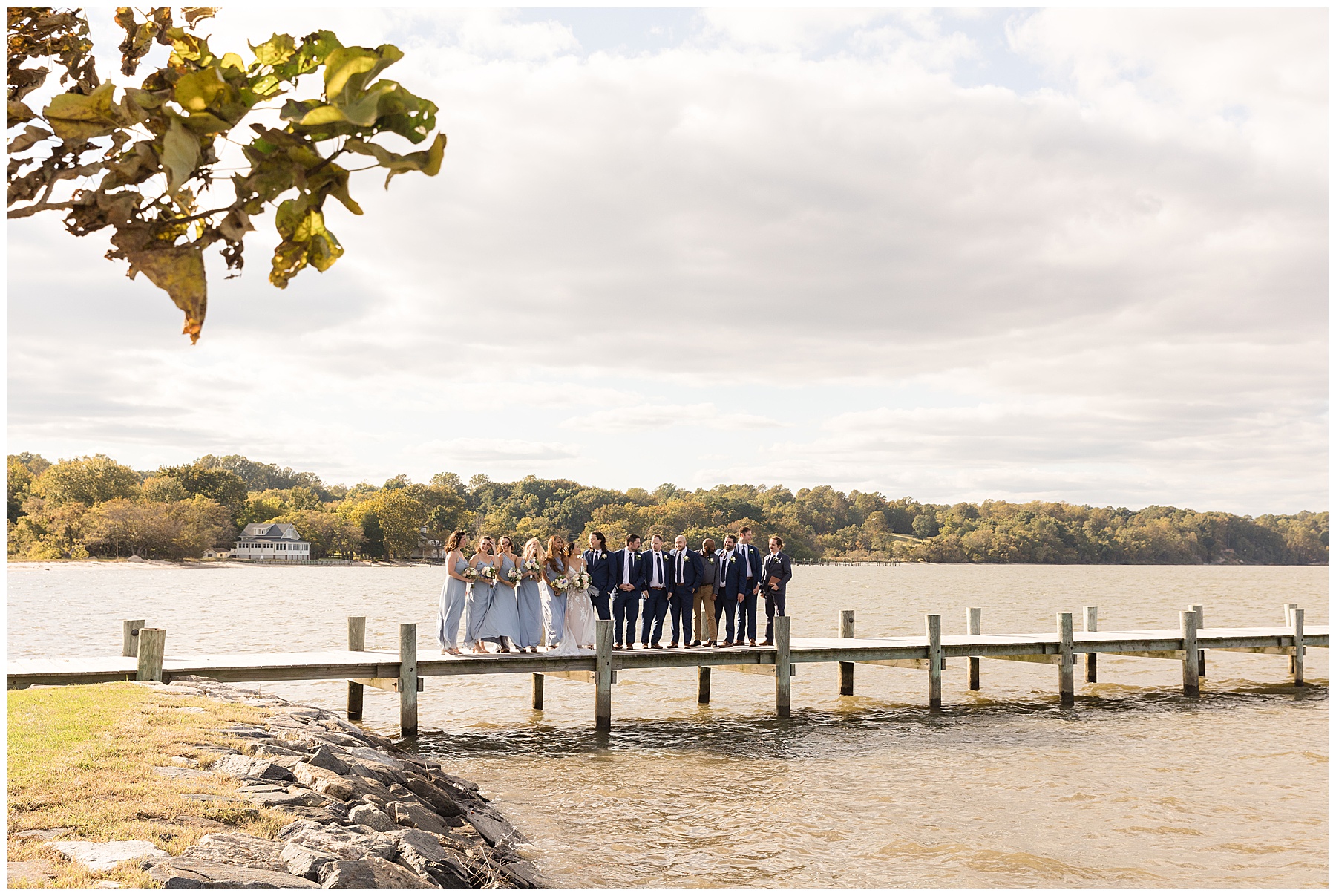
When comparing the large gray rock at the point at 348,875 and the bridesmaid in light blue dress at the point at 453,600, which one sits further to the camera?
the bridesmaid in light blue dress at the point at 453,600

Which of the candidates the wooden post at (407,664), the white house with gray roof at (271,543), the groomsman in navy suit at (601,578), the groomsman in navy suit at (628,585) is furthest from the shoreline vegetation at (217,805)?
the white house with gray roof at (271,543)

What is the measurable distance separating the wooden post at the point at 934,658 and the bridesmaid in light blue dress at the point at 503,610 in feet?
25.3

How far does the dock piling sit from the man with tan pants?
13448 mm

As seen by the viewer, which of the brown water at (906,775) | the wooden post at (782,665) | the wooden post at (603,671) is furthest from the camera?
the wooden post at (782,665)

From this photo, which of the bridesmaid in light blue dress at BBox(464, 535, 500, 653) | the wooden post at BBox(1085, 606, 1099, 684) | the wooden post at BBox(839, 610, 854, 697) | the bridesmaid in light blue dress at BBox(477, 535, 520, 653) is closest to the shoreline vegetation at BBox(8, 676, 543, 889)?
the bridesmaid in light blue dress at BBox(464, 535, 500, 653)

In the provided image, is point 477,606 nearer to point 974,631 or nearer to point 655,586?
point 655,586

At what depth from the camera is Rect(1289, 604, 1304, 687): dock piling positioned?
22797 mm

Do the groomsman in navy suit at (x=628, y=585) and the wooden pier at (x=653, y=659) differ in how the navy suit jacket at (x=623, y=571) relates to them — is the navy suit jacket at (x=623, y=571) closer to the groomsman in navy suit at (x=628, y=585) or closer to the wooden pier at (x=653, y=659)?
the groomsman in navy suit at (x=628, y=585)

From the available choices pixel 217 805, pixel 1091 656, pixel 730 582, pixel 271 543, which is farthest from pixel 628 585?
pixel 271 543

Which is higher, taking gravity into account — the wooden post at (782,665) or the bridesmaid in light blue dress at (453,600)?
the bridesmaid in light blue dress at (453,600)

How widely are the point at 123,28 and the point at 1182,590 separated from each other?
310 feet

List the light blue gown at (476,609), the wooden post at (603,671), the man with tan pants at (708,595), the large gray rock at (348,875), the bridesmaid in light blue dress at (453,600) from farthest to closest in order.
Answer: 1. the man with tan pants at (708,595)
2. the wooden post at (603,671)
3. the light blue gown at (476,609)
4. the bridesmaid in light blue dress at (453,600)
5. the large gray rock at (348,875)

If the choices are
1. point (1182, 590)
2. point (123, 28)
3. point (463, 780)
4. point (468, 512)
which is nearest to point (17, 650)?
point (463, 780)

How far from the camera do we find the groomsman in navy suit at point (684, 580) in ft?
57.4
